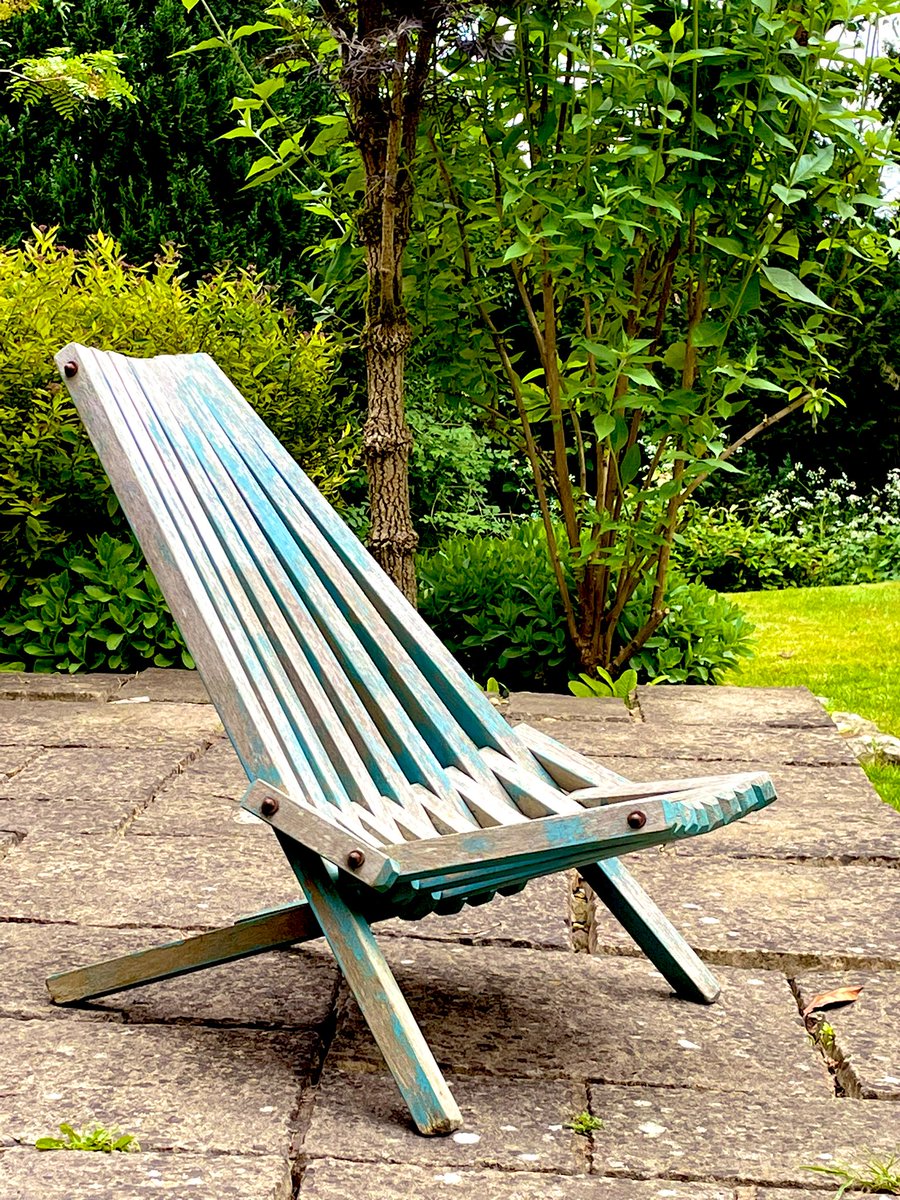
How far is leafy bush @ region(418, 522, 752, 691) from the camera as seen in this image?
208 inches

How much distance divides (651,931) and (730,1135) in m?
0.46

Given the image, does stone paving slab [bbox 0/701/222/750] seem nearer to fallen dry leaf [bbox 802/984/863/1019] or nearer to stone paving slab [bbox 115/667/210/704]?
stone paving slab [bbox 115/667/210/704]

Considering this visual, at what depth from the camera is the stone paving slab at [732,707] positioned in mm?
4465

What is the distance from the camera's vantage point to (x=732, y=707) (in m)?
4.70

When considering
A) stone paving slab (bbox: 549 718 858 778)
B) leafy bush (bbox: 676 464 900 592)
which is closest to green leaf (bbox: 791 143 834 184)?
stone paving slab (bbox: 549 718 858 778)

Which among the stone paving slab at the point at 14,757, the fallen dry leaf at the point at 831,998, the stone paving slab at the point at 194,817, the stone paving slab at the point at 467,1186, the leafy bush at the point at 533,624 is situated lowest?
the leafy bush at the point at 533,624

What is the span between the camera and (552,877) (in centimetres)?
303

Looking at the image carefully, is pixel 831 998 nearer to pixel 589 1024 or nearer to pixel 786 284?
pixel 589 1024

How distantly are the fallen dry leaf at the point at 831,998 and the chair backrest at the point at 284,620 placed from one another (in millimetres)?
590

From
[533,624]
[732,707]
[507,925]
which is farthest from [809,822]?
[533,624]

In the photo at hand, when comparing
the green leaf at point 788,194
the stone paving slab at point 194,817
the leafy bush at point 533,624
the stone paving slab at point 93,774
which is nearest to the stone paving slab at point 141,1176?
the stone paving slab at point 194,817

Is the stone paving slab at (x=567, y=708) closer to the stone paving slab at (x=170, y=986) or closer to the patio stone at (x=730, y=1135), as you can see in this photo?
the stone paving slab at (x=170, y=986)

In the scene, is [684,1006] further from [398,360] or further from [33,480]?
[33,480]

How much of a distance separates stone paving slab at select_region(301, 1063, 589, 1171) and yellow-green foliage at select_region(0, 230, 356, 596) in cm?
370
